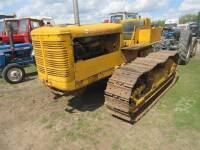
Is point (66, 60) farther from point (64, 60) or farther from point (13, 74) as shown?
point (13, 74)

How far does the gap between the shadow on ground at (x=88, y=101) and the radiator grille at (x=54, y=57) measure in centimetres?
115

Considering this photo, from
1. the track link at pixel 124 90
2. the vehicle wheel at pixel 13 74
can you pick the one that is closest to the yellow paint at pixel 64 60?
the track link at pixel 124 90

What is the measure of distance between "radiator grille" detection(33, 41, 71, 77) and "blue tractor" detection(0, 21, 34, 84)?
356 centimetres

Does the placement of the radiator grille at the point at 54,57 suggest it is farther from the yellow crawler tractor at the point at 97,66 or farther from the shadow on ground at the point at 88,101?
the shadow on ground at the point at 88,101

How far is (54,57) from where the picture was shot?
5.02 m

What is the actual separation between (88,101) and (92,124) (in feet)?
4.42

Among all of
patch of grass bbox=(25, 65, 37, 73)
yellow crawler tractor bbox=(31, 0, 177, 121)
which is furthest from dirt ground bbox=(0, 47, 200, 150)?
patch of grass bbox=(25, 65, 37, 73)

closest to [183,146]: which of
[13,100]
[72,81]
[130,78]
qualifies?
[130,78]

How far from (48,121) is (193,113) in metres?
3.21

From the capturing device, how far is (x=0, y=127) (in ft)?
17.0

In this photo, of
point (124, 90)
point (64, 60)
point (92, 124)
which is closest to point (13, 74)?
point (64, 60)

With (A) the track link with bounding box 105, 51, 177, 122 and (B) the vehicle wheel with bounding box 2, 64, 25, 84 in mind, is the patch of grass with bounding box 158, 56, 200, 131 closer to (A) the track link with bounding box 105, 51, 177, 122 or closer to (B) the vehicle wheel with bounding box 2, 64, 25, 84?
(A) the track link with bounding box 105, 51, 177, 122

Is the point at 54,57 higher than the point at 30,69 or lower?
higher

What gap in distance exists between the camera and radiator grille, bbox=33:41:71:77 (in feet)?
15.9
